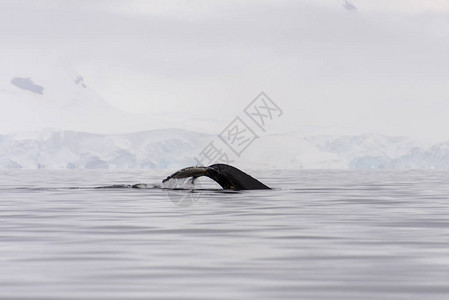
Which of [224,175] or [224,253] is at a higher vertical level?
[224,175]

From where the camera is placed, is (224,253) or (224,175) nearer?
(224,253)

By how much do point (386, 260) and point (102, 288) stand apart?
3907 mm

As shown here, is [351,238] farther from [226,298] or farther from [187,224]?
[226,298]

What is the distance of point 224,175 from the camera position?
29.2 meters

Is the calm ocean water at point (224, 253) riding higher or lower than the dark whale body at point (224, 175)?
lower

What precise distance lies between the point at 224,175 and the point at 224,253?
55.5ft

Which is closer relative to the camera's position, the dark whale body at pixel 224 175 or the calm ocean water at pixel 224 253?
the calm ocean water at pixel 224 253

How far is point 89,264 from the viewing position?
11039 millimetres

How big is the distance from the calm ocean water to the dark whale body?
5.77m

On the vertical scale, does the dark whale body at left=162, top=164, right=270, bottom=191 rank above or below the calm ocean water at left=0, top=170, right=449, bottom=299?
above

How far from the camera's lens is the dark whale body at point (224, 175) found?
27922 mm

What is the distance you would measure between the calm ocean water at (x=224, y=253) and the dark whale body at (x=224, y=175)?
227 inches

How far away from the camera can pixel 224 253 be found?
1227cm

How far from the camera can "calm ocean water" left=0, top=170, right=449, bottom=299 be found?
9109 millimetres
